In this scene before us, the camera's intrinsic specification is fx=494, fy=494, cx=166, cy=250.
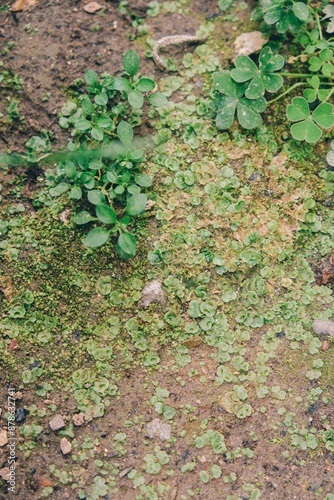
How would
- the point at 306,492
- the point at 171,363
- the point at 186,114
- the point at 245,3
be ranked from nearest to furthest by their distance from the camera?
the point at 306,492, the point at 171,363, the point at 186,114, the point at 245,3

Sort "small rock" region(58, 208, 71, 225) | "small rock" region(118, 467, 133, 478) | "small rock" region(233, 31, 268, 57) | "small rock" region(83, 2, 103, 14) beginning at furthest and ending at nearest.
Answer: "small rock" region(83, 2, 103, 14), "small rock" region(233, 31, 268, 57), "small rock" region(58, 208, 71, 225), "small rock" region(118, 467, 133, 478)

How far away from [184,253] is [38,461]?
139 cm

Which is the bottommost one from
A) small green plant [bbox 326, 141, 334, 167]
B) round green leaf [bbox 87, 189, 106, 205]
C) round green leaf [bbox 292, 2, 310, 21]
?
small green plant [bbox 326, 141, 334, 167]

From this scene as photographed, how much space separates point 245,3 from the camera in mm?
3309

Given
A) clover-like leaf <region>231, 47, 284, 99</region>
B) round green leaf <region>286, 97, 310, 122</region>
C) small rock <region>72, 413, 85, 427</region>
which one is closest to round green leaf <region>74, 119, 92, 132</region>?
clover-like leaf <region>231, 47, 284, 99</region>

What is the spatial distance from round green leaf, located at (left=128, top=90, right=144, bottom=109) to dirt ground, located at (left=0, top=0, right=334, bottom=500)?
0.22 meters

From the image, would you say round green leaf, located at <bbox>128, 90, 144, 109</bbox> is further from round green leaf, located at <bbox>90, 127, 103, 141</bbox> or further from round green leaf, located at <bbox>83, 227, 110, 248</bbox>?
round green leaf, located at <bbox>83, 227, 110, 248</bbox>

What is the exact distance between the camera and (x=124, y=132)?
2.86m

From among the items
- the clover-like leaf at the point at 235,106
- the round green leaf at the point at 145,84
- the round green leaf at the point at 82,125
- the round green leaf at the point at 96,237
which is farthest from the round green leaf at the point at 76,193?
the clover-like leaf at the point at 235,106

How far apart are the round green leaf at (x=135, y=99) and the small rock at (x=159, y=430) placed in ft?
5.89

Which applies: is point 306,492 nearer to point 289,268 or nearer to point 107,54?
point 289,268

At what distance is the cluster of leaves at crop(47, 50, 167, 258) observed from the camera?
2.80m

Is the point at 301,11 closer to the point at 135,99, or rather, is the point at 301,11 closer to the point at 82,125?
the point at 135,99

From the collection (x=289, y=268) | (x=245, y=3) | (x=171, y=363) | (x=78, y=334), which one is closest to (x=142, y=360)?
(x=171, y=363)
